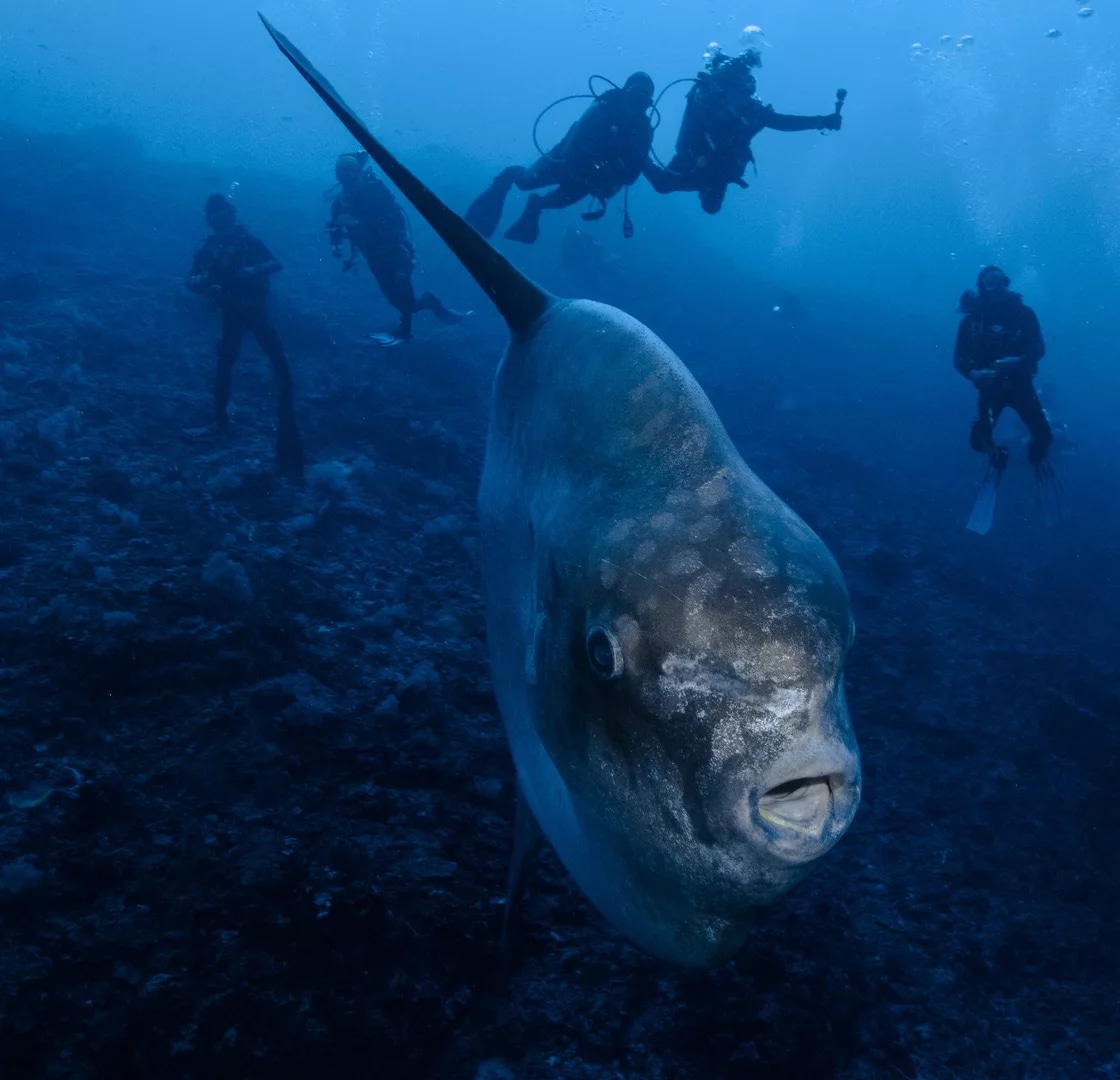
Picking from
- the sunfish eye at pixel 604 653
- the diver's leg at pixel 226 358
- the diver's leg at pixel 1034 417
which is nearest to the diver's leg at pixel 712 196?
the diver's leg at pixel 1034 417

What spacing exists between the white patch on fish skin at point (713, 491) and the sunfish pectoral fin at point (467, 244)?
1.12 metres

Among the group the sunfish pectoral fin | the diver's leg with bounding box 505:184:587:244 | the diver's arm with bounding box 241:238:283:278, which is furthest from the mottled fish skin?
the diver's leg with bounding box 505:184:587:244

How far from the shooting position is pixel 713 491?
4.56 feet

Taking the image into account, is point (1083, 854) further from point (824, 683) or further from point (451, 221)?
point (451, 221)

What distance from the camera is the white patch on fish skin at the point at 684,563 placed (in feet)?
4.18

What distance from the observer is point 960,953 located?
12.6 ft

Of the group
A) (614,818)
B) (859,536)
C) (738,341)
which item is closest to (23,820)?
(614,818)

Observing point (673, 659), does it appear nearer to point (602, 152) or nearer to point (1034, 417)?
point (602, 152)

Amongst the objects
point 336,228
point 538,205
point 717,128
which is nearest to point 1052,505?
point 717,128

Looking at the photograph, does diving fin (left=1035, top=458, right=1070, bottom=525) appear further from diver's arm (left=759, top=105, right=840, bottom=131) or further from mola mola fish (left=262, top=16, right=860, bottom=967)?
mola mola fish (left=262, top=16, right=860, bottom=967)

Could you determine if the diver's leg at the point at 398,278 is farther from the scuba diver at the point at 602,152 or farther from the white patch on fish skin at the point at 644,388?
the white patch on fish skin at the point at 644,388

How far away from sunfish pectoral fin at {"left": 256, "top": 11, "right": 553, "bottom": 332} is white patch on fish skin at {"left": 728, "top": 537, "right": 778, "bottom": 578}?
1.31 meters

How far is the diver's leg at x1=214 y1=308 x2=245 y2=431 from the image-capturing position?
831 cm

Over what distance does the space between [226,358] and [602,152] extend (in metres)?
5.82
